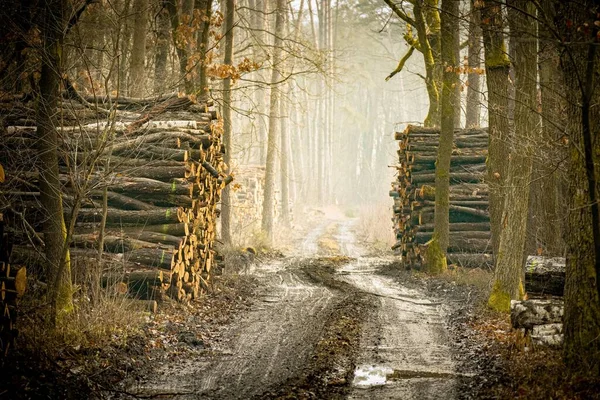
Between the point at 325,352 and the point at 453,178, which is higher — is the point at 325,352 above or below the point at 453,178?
below

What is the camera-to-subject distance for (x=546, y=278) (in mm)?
7801

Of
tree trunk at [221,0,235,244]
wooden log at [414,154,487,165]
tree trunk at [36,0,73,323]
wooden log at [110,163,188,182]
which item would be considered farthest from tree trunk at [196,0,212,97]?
tree trunk at [36,0,73,323]

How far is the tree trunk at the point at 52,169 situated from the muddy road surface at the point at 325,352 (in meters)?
1.71

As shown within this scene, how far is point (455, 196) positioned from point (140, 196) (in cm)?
887

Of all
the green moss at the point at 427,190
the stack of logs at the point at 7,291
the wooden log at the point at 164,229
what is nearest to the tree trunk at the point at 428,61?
the green moss at the point at 427,190

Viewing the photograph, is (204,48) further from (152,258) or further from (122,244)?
(152,258)

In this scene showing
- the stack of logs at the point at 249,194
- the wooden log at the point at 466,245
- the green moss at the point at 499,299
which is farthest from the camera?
the stack of logs at the point at 249,194

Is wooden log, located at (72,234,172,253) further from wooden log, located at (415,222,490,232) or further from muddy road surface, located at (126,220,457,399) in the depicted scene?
wooden log, located at (415,222,490,232)

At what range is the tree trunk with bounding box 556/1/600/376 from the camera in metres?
5.84

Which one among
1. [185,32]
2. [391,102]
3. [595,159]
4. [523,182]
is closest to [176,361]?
[595,159]

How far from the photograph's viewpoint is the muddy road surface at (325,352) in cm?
615

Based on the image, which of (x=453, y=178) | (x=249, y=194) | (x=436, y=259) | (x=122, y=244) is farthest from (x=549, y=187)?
(x=249, y=194)

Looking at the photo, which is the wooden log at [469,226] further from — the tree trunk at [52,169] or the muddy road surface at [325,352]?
the tree trunk at [52,169]

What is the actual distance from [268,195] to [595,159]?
1783cm
